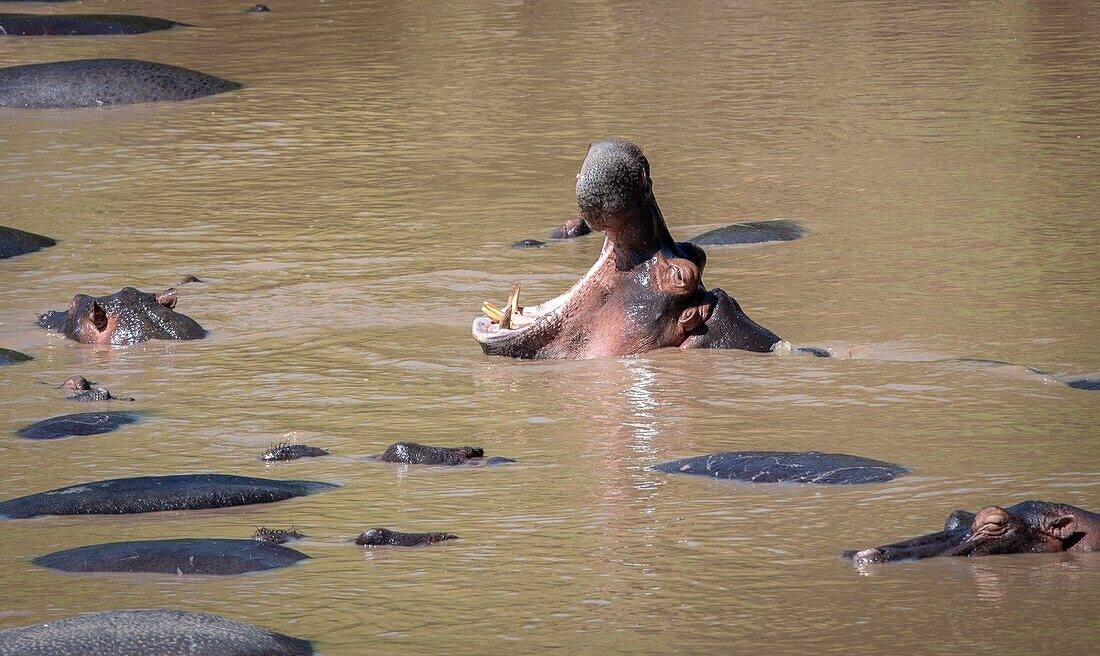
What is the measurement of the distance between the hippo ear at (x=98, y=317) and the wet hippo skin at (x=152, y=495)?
2.67 meters

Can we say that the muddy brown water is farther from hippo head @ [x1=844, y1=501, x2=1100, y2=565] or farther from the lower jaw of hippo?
the lower jaw of hippo

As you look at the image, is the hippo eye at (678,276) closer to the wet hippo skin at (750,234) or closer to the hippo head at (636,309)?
the hippo head at (636,309)

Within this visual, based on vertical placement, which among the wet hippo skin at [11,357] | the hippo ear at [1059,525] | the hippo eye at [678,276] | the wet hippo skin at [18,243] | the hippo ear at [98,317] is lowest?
the wet hippo skin at [11,357]

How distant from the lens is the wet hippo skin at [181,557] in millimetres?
4844

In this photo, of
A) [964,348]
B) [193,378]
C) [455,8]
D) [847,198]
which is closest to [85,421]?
[193,378]

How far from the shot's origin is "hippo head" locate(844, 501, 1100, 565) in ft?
15.3

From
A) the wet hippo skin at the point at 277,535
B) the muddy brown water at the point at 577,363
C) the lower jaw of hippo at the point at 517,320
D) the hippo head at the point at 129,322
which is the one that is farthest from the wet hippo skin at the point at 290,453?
the hippo head at the point at 129,322

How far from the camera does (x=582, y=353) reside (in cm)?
762

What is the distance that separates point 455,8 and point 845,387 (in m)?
18.0

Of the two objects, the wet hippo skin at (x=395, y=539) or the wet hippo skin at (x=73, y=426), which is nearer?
the wet hippo skin at (x=395, y=539)

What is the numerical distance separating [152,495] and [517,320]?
8.42 feet

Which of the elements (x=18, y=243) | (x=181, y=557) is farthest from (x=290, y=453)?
(x=18, y=243)

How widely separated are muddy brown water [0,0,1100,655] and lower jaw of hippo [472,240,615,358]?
8.0 inches

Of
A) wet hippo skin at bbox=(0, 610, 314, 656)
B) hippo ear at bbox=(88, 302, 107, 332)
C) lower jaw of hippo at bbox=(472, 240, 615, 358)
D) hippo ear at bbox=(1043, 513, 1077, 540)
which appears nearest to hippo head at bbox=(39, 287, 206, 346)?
hippo ear at bbox=(88, 302, 107, 332)
